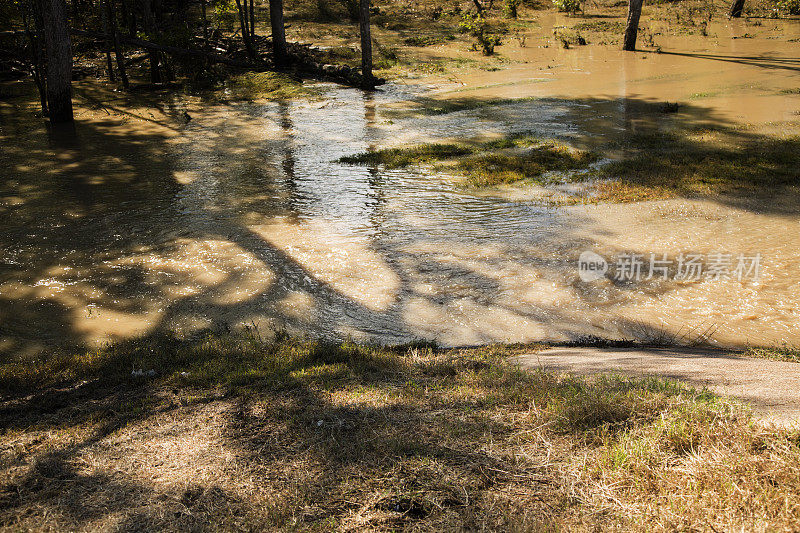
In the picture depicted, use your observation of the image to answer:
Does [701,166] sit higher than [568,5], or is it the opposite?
[568,5]

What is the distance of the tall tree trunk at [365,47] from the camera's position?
17.2 meters

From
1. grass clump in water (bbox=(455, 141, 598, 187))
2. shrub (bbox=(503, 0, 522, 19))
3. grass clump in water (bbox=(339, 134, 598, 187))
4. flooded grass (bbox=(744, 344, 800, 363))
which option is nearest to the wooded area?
shrub (bbox=(503, 0, 522, 19))

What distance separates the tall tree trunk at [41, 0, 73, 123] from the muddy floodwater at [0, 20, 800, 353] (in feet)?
2.47

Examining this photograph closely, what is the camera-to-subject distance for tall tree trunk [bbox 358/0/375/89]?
17.2m

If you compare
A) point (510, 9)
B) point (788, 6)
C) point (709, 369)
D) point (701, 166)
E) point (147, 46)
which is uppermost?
point (510, 9)

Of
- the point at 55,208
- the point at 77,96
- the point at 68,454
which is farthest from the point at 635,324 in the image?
the point at 77,96

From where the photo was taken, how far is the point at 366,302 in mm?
6234

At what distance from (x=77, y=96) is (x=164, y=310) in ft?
49.6

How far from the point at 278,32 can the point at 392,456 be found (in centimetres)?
2052

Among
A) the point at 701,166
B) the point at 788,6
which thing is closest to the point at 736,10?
the point at 788,6

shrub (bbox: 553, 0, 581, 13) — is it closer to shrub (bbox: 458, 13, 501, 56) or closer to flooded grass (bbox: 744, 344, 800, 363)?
shrub (bbox: 458, 13, 501, 56)

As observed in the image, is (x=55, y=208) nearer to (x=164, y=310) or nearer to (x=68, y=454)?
(x=164, y=310)

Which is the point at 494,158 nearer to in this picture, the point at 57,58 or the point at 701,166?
the point at 701,166

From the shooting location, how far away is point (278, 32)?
67.4 feet
